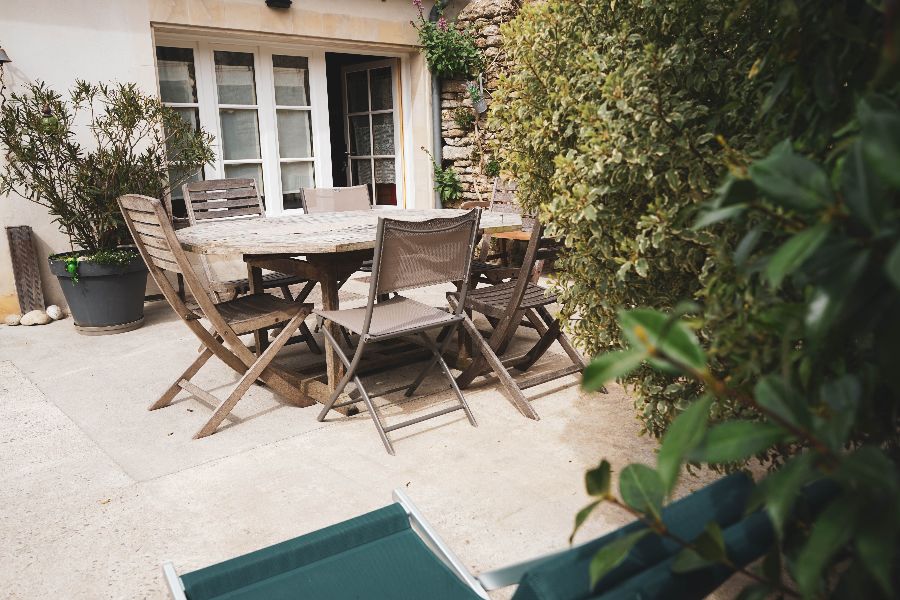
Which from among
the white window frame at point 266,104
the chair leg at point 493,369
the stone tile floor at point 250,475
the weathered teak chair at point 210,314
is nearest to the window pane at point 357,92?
the white window frame at point 266,104

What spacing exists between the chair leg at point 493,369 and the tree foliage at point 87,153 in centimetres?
304

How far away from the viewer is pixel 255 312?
138 inches

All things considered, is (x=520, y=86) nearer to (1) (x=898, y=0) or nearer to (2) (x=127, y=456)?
(1) (x=898, y=0)

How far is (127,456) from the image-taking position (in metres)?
3.11

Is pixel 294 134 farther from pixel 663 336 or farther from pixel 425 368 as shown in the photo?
pixel 663 336

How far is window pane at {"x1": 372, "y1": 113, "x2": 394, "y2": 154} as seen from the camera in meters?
7.95

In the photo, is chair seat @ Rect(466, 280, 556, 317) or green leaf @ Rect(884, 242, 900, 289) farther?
chair seat @ Rect(466, 280, 556, 317)

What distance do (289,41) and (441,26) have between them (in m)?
1.62

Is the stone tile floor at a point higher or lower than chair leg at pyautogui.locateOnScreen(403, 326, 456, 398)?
lower

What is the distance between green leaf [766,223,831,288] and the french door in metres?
7.48

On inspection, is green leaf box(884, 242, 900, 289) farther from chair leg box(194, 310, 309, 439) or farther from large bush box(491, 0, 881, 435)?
chair leg box(194, 310, 309, 439)

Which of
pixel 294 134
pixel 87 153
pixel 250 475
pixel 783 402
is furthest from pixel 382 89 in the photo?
pixel 783 402

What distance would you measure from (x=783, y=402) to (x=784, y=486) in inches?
3.3

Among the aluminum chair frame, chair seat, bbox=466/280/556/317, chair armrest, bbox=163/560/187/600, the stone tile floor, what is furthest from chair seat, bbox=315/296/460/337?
chair armrest, bbox=163/560/187/600
